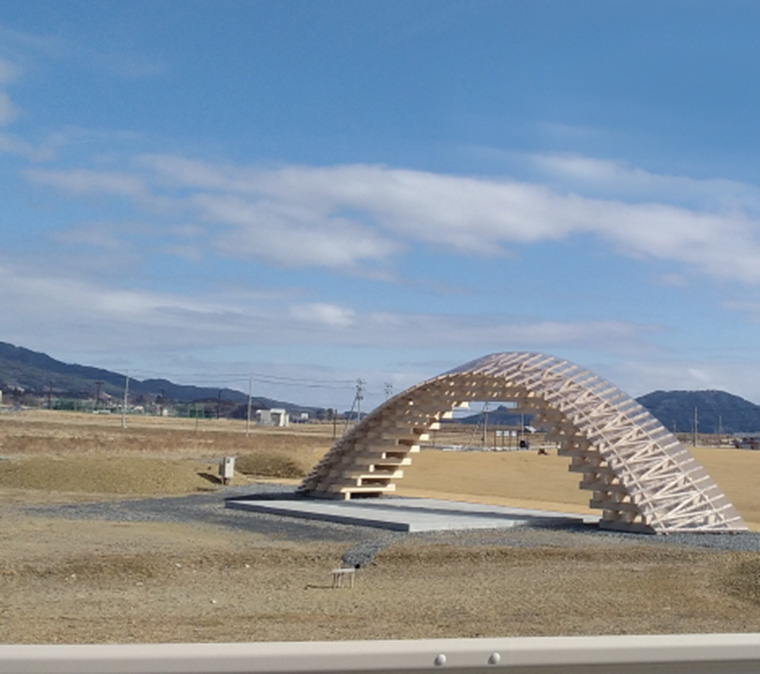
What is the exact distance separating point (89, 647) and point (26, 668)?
0.20m

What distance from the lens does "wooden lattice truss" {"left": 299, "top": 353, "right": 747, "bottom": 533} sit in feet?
57.6

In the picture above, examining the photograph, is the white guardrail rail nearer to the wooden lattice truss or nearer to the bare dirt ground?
the bare dirt ground

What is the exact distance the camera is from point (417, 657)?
293 cm

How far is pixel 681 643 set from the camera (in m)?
3.00

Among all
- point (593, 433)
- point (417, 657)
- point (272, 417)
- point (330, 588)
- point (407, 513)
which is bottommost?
point (330, 588)

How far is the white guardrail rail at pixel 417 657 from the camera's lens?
112 inches

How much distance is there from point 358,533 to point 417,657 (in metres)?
14.2

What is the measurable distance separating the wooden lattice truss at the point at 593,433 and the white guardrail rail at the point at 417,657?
14.7 metres

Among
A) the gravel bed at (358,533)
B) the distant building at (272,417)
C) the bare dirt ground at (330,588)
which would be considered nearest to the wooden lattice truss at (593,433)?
the gravel bed at (358,533)

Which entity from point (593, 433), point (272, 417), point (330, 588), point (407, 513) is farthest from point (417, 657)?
point (272, 417)

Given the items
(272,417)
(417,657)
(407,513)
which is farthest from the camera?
(272,417)

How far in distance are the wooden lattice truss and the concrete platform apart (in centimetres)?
127

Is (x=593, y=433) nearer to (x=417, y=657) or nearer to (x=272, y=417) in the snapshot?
(x=417, y=657)

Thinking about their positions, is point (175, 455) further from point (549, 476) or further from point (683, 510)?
point (683, 510)
